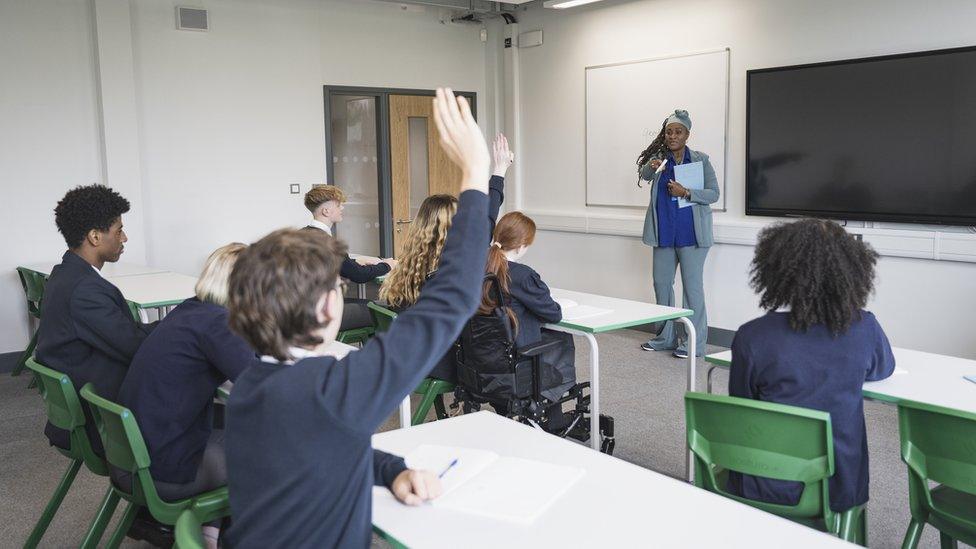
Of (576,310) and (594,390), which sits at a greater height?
(576,310)

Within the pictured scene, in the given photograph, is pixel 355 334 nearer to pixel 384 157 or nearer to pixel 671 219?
pixel 671 219

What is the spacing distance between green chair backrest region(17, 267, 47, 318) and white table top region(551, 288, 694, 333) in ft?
11.1

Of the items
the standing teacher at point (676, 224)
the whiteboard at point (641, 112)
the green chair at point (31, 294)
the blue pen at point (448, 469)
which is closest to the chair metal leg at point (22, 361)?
the green chair at point (31, 294)

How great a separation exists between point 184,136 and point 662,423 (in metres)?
4.34

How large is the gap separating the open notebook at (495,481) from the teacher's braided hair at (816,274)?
36.6 inches

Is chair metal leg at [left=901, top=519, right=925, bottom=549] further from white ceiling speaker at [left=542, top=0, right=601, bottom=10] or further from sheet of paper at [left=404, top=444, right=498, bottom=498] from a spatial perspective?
white ceiling speaker at [left=542, top=0, right=601, bottom=10]

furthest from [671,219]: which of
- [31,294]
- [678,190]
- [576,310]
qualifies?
[31,294]

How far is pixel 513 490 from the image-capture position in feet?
5.61

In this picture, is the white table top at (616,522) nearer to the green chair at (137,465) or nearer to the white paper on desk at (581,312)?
the green chair at (137,465)

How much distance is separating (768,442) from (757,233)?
1.73m

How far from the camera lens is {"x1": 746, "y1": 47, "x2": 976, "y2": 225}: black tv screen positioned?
4.84 metres

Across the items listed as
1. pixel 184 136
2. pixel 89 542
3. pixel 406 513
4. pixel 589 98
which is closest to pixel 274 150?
pixel 184 136

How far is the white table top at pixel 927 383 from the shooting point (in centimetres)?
249

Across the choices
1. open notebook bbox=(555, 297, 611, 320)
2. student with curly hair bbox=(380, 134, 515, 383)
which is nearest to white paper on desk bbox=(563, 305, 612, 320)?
open notebook bbox=(555, 297, 611, 320)
